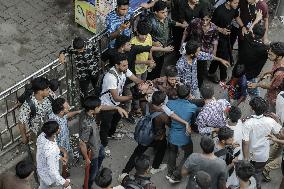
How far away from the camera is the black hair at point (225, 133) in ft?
25.3

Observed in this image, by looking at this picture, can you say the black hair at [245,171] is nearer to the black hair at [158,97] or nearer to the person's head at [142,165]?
the person's head at [142,165]

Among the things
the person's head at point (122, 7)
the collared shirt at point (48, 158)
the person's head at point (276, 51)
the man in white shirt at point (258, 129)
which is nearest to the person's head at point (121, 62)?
the person's head at point (122, 7)

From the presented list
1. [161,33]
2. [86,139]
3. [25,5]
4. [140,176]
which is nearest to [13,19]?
[25,5]

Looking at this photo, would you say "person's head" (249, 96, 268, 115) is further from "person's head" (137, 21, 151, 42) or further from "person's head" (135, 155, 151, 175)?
"person's head" (137, 21, 151, 42)

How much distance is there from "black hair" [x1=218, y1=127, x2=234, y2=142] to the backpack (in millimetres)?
950

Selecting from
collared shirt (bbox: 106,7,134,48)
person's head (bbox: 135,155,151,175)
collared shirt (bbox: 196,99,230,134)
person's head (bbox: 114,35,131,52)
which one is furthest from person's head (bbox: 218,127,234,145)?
collared shirt (bbox: 106,7,134,48)

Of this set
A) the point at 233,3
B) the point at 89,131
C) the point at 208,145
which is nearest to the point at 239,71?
the point at 233,3

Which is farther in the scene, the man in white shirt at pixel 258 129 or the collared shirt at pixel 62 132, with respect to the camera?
the man in white shirt at pixel 258 129

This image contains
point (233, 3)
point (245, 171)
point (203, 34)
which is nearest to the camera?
point (245, 171)

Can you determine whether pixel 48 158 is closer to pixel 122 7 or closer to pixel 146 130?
pixel 146 130

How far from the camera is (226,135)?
771cm

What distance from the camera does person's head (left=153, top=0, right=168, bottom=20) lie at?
9290 mm

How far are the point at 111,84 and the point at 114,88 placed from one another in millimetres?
76

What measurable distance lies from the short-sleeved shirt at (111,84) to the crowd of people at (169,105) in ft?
0.05
